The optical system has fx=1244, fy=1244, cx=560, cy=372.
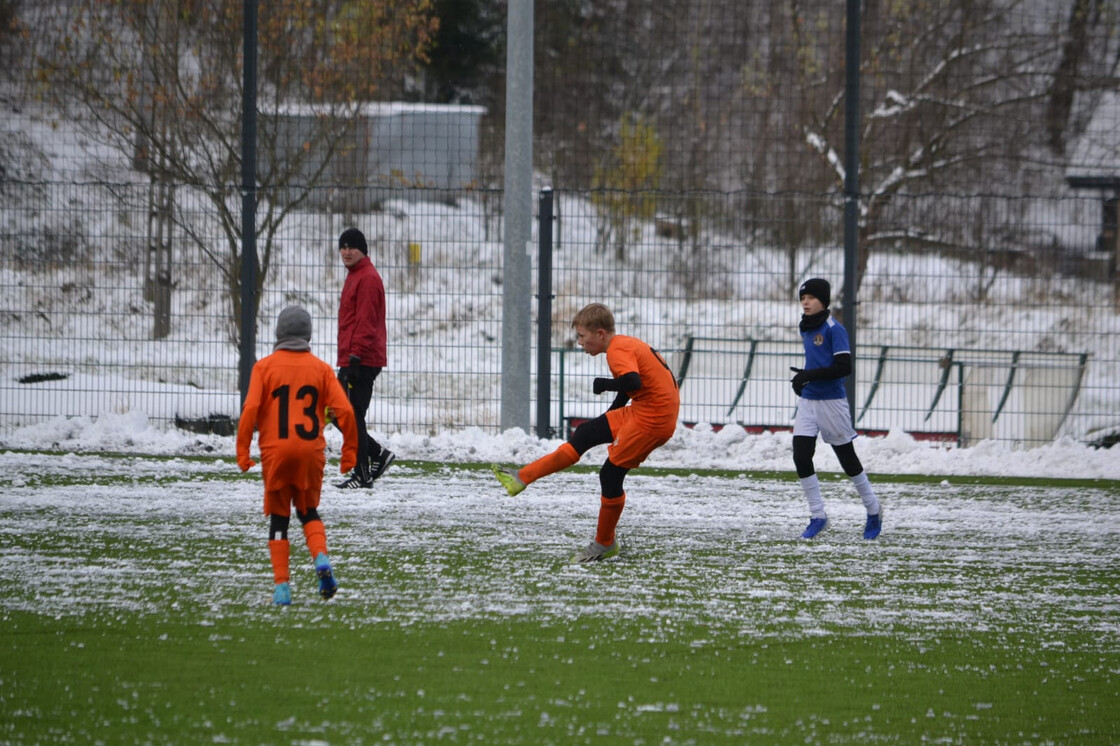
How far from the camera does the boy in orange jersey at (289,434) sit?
19.2ft

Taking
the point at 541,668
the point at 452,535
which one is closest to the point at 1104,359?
the point at 452,535

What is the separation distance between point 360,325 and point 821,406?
11.4 feet

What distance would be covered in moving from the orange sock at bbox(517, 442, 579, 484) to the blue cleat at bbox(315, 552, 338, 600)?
1.68m

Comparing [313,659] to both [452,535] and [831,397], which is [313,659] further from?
[831,397]

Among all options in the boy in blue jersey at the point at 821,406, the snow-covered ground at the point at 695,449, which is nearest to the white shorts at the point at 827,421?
the boy in blue jersey at the point at 821,406

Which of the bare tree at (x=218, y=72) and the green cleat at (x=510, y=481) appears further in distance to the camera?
the bare tree at (x=218, y=72)

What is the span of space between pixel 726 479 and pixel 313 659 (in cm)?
625

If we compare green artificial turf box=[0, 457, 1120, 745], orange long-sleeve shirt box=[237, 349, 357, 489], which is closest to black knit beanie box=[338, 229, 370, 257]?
green artificial turf box=[0, 457, 1120, 745]

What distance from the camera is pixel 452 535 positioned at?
7859mm

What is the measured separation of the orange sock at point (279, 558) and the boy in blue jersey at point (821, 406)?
11.6ft

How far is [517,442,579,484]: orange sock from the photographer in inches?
284

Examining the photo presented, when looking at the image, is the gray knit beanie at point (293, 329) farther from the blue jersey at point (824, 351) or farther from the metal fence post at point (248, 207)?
the metal fence post at point (248, 207)

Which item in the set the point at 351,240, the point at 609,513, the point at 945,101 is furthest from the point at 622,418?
the point at 945,101

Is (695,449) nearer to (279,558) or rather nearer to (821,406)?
→ (821,406)
